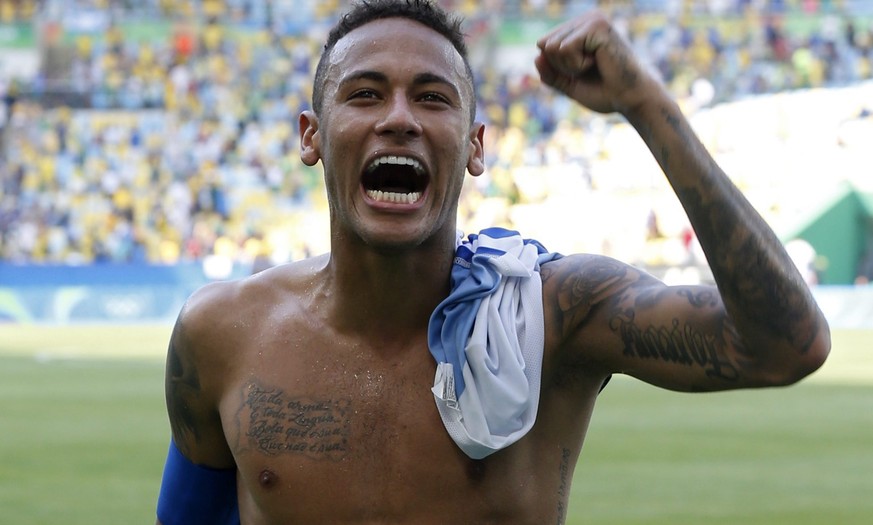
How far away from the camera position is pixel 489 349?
3289 mm

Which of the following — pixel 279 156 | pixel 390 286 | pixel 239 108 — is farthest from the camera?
pixel 239 108

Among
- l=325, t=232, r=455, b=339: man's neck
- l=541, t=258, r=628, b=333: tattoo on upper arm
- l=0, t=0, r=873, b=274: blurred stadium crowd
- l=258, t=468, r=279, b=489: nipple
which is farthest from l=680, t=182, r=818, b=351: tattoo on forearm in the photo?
l=0, t=0, r=873, b=274: blurred stadium crowd

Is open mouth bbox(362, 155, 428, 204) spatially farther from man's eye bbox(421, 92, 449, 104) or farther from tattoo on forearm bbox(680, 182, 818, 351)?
tattoo on forearm bbox(680, 182, 818, 351)

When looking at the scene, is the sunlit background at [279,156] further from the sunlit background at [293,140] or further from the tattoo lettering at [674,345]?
the tattoo lettering at [674,345]

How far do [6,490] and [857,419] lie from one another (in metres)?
7.71

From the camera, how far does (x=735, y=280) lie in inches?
116

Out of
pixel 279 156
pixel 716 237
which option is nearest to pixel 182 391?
pixel 716 237

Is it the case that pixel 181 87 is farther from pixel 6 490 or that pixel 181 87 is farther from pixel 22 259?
pixel 6 490

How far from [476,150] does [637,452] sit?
23.5 feet

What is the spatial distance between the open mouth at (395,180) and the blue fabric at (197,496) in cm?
89

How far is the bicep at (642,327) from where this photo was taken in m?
3.14

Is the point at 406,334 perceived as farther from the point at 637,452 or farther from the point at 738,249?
the point at 637,452

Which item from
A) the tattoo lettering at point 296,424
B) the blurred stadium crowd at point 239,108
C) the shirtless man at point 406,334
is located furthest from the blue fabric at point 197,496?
the blurred stadium crowd at point 239,108

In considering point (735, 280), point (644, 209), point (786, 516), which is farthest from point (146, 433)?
point (644, 209)
